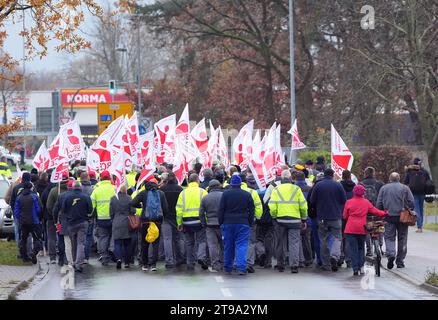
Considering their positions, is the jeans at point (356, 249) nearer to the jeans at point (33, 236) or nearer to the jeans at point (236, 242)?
the jeans at point (236, 242)

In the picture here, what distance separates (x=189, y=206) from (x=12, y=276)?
3.41 m

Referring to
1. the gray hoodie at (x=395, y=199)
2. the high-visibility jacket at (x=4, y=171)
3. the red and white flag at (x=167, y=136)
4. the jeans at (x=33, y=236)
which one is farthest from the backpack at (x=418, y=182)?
the high-visibility jacket at (x=4, y=171)

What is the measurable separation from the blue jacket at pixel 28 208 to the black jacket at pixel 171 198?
2.49m

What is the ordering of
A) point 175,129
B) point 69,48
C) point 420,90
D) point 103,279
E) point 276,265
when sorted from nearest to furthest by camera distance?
point 103,279 < point 276,265 < point 69,48 < point 175,129 < point 420,90

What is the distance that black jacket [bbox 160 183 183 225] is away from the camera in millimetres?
20547

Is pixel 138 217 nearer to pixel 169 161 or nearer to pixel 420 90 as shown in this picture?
pixel 169 161

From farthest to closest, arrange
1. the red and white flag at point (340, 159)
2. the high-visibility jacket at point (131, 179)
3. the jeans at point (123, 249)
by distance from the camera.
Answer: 1. the high-visibility jacket at point (131, 179)
2. the red and white flag at point (340, 159)
3. the jeans at point (123, 249)

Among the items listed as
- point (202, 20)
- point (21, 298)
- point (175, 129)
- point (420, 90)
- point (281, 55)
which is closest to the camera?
point (21, 298)

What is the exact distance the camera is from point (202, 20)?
48.5m

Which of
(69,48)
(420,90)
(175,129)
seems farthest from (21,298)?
(420,90)

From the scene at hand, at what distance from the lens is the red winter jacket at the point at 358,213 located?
61.4 ft

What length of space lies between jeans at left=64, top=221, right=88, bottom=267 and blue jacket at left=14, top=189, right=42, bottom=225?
1206 mm
